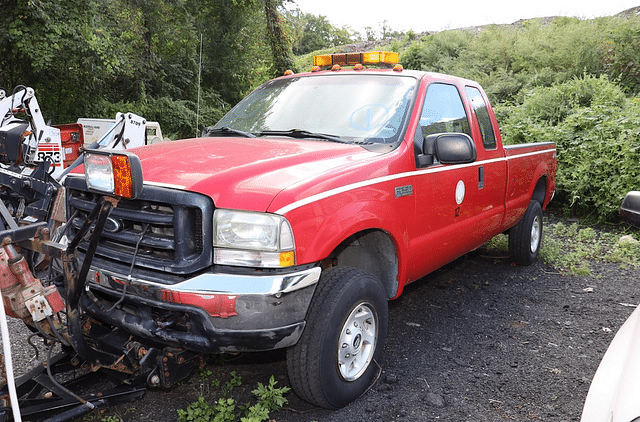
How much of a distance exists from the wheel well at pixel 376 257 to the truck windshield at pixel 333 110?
66 centimetres

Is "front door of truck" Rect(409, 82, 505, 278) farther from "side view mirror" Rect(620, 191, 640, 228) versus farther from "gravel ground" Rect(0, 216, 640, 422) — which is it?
"side view mirror" Rect(620, 191, 640, 228)

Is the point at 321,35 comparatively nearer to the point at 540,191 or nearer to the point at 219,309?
the point at 540,191

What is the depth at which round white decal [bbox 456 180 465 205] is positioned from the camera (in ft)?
13.2

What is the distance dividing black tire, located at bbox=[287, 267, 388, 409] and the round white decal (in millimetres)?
1225

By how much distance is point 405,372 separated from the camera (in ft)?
11.9

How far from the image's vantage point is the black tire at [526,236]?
577cm

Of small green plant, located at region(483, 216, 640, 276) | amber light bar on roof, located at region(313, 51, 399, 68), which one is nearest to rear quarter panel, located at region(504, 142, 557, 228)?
small green plant, located at region(483, 216, 640, 276)

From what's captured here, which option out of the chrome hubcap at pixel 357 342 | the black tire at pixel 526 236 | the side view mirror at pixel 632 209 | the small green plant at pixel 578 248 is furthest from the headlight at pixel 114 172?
the small green plant at pixel 578 248

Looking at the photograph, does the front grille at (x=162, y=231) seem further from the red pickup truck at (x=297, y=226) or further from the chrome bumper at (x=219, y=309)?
the chrome bumper at (x=219, y=309)

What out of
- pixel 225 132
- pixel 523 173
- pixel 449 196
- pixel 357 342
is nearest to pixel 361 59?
pixel 225 132

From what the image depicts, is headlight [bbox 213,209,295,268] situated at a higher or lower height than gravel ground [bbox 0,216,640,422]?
higher

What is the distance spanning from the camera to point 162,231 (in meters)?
2.77

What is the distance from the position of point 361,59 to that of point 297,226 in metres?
2.34

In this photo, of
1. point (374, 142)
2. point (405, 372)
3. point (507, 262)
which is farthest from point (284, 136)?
point (507, 262)
